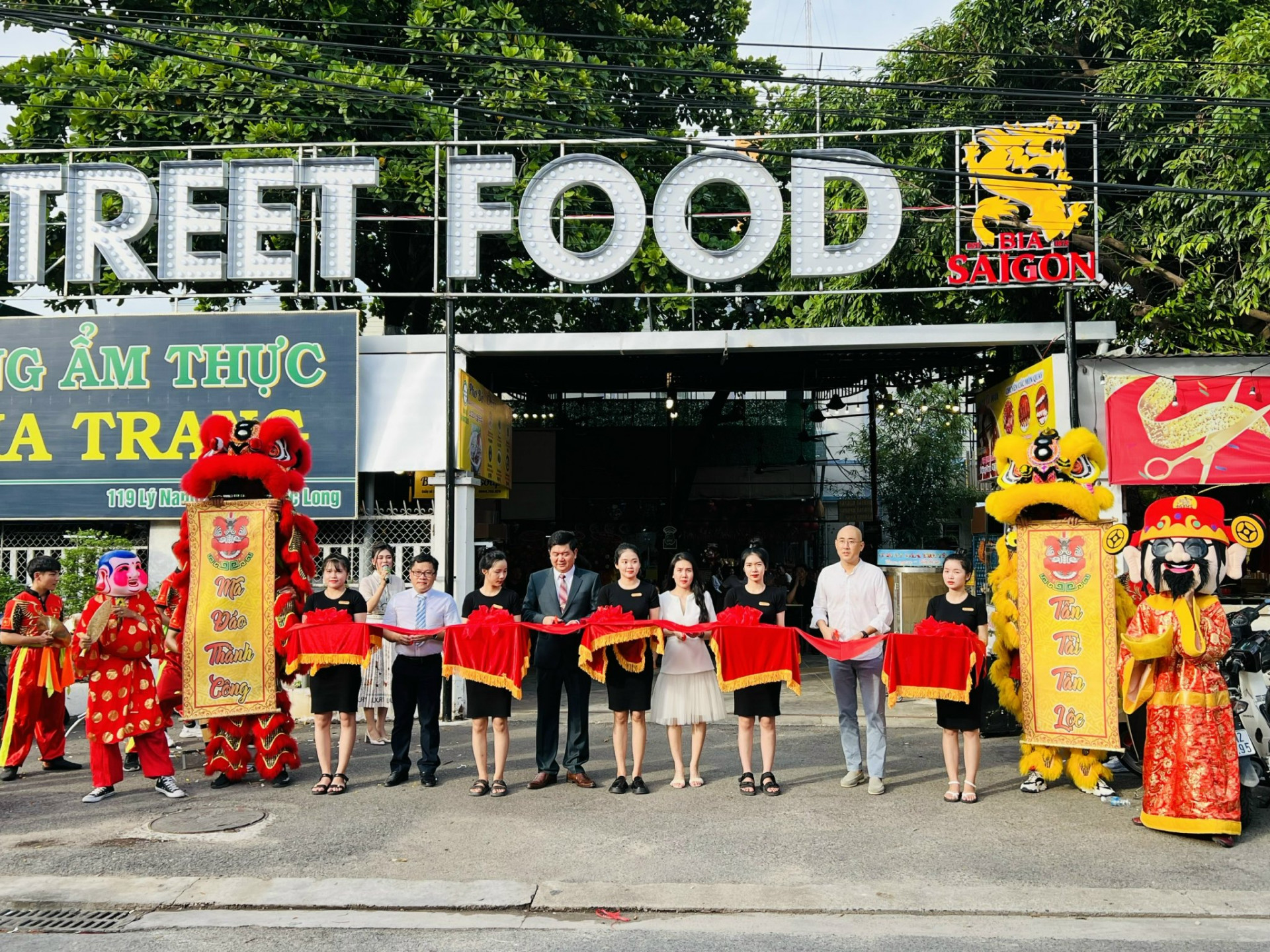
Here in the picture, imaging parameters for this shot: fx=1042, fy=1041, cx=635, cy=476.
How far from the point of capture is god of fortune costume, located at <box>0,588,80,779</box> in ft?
27.2

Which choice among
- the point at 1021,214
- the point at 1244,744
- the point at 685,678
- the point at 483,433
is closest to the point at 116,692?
the point at 685,678

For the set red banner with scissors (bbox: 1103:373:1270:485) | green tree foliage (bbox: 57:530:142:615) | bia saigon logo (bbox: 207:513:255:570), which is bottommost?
green tree foliage (bbox: 57:530:142:615)

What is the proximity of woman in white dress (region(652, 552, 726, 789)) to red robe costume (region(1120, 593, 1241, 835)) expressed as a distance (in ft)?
9.29

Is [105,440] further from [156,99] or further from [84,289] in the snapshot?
[156,99]

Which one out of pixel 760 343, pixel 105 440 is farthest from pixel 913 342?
pixel 105 440

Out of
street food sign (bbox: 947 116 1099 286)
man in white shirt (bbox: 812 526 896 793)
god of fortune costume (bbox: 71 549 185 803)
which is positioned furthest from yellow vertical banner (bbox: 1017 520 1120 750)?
god of fortune costume (bbox: 71 549 185 803)

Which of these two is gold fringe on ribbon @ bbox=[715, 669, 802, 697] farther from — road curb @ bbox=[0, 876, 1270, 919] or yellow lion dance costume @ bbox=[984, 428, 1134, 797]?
road curb @ bbox=[0, 876, 1270, 919]

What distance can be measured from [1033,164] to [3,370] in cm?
Answer: 1157

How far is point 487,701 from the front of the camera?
761 cm

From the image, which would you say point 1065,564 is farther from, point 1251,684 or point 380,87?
point 380,87

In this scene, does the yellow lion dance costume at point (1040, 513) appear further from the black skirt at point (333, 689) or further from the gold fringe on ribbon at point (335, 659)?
the black skirt at point (333, 689)

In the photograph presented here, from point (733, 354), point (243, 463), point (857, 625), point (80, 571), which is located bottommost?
point (857, 625)

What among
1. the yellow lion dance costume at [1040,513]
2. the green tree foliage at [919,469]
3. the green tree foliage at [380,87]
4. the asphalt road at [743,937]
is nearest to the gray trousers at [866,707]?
the yellow lion dance costume at [1040,513]

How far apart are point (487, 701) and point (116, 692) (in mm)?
2716
